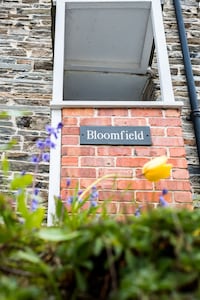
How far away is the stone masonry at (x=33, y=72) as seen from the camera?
3.63 metres

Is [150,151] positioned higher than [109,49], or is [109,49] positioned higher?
[109,49]

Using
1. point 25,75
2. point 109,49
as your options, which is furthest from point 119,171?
point 25,75

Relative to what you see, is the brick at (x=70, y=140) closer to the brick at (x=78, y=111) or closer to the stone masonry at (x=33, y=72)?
the brick at (x=78, y=111)

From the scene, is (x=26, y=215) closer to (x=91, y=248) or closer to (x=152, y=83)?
(x=91, y=248)

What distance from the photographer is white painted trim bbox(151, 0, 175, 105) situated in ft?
9.52

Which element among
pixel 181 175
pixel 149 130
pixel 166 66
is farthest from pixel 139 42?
pixel 181 175

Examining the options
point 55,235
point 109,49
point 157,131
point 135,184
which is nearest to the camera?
point 55,235

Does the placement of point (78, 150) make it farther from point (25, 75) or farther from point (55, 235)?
point (25, 75)

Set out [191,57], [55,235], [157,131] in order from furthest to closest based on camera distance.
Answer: [191,57] < [157,131] < [55,235]

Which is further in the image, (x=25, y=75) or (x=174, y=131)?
(x=25, y=75)

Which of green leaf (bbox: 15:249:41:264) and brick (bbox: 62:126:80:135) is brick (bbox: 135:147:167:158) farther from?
green leaf (bbox: 15:249:41:264)

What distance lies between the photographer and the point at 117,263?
862mm

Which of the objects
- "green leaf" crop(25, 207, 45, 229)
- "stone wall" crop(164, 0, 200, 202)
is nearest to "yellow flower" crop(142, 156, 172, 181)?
"green leaf" crop(25, 207, 45, 229)

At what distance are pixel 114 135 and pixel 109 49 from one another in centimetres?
157
